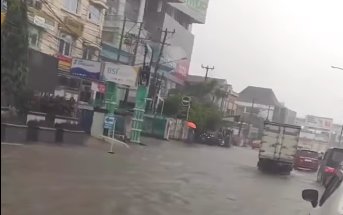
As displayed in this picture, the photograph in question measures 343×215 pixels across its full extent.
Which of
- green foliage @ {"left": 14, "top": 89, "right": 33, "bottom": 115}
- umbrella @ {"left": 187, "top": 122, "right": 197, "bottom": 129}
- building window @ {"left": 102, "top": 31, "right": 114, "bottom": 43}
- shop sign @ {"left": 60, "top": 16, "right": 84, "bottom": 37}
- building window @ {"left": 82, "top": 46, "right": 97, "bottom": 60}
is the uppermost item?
building window @ {"left": 102, "top": 31, "right": 114, "bottom": 43}

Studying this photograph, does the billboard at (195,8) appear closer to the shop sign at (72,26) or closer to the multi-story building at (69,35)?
the multi-story building at (69,35)

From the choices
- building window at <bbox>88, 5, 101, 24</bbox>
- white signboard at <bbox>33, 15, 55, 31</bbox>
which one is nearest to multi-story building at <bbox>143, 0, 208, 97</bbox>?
building window at <bbox>88, 5, 101, 24</bbox>

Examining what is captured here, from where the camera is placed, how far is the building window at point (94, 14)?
3519 cm

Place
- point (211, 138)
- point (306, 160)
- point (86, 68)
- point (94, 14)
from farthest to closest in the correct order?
1. point (211, 138)
2. point (94, 14)
3. point (306, 160)
4. point (86, 68)

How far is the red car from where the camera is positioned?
3475 centimetres

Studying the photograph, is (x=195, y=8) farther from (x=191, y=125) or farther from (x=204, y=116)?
(x=191, y=125)

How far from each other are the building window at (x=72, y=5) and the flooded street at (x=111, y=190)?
1474 centimetres

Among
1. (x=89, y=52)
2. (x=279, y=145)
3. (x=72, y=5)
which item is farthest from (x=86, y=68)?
(x=279, y=145)

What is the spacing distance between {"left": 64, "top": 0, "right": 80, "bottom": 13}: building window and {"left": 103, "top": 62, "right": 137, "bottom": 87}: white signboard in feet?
27.7

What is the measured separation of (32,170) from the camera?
10.9m

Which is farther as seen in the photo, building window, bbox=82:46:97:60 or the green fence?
the green fence

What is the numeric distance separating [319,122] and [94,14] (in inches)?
2813

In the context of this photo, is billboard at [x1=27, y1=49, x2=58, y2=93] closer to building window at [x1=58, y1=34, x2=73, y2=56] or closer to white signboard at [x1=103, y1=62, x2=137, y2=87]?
white signboard at [x1=103, y1=62, x2=137, y2=87]

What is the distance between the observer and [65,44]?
32.2 metres
